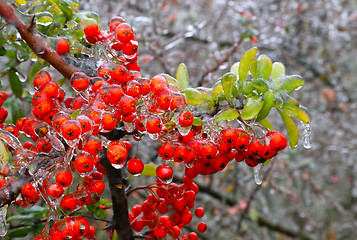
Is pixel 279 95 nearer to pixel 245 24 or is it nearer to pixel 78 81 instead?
pixel 78 81

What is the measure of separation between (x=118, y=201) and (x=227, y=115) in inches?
19.6

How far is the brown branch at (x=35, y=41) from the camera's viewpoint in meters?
1.13

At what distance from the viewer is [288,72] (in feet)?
16.7

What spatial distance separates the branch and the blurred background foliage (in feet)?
4.86

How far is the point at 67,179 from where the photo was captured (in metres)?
1.04

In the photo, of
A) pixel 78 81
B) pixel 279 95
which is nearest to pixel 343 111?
pixel 279 95

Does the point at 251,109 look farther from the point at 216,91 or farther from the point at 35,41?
the point at 35,41

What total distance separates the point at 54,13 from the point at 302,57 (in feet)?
14.9

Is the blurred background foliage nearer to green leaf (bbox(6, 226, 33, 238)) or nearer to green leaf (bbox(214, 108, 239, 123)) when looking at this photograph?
green leaf (bbox(6, 226, 33, 238))

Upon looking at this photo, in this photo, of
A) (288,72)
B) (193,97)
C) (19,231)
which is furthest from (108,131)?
(288,72)

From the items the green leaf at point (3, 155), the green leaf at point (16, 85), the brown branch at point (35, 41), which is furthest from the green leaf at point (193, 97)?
the green leaf at point (16, 85)

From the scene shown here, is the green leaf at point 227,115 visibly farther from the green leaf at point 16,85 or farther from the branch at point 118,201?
the green leaf at point 16,85

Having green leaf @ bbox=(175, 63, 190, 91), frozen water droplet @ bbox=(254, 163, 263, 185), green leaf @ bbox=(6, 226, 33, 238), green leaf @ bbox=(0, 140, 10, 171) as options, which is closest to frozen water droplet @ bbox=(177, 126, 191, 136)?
green leaf @ bbox=(175, 63, 190, 91)

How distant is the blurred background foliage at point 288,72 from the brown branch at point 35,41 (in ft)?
5.44
